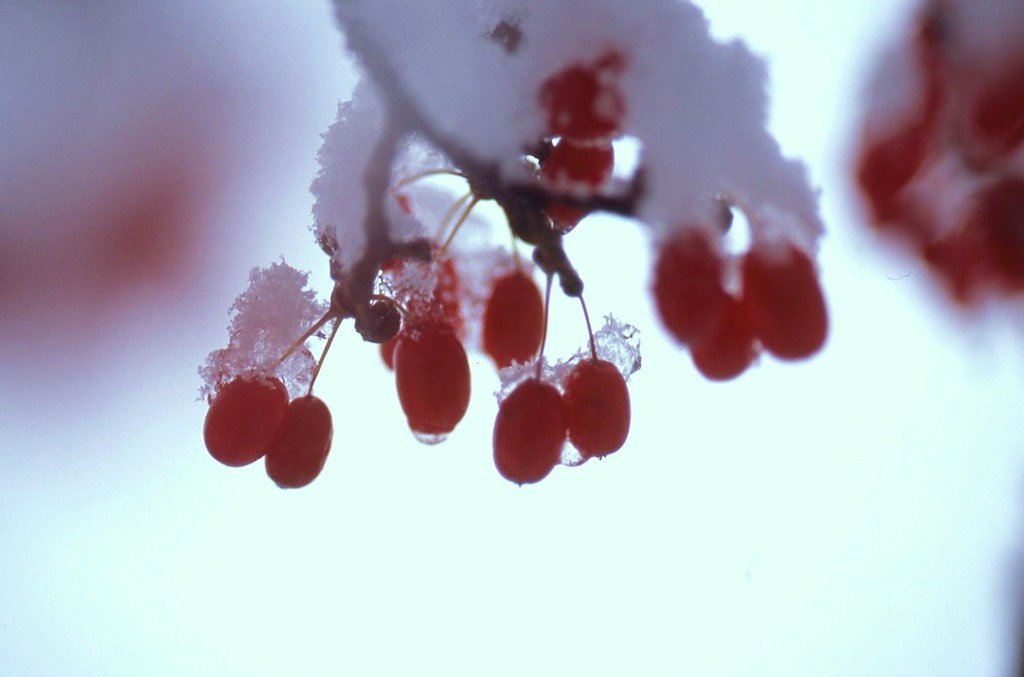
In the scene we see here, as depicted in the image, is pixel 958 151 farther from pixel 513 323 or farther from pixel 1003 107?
pixel 513 323

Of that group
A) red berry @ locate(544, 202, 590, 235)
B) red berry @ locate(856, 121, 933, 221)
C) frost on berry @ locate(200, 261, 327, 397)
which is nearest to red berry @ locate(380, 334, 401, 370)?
frost on berry @ locate(200, 261, 327, 397)

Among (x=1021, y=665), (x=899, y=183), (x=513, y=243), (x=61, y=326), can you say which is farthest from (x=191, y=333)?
(x=1021, y=665)

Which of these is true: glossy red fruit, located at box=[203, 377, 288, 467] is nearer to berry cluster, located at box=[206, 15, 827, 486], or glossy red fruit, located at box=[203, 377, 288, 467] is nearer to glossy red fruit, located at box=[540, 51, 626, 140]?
berry cluster, located at box=[206, 15, 827, 486]

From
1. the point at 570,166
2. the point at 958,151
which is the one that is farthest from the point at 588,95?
the point at 958,151

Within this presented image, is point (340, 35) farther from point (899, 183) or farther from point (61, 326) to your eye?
point (61, 326)

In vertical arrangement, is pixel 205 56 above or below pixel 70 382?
above

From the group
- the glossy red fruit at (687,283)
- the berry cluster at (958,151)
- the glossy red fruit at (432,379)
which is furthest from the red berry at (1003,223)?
the glossy red fruit at (432,379)

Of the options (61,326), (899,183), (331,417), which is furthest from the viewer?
→ (61,326)
